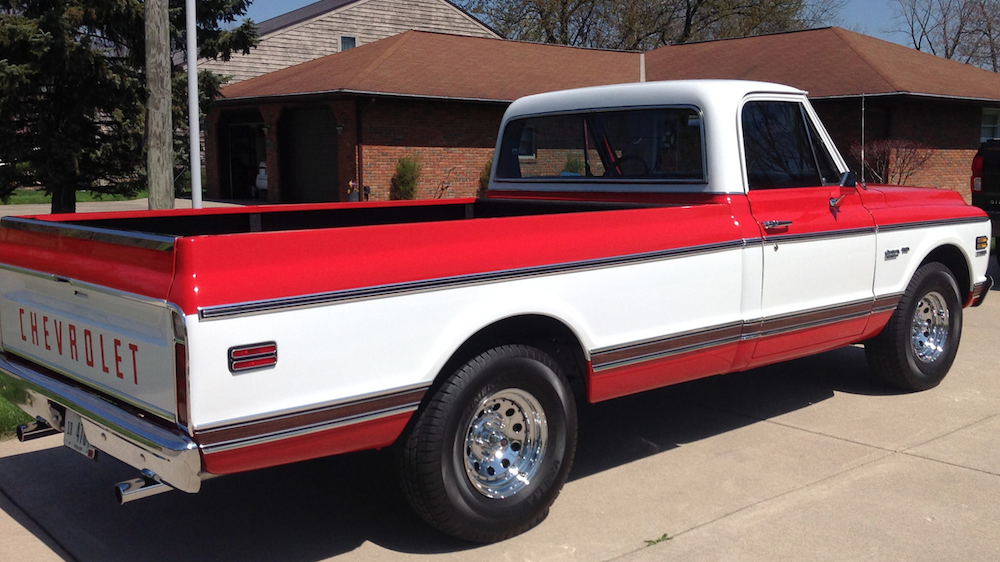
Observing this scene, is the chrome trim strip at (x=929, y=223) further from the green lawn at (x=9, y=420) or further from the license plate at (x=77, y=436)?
the green lawn at (x=9, y=420)

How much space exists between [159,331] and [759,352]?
329 centimetres

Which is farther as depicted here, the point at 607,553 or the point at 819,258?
the point at 819,258

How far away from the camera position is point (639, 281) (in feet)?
15.0

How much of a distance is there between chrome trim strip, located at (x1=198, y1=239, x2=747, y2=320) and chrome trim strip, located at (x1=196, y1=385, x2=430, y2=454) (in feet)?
1.28

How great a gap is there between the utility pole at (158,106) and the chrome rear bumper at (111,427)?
659cm

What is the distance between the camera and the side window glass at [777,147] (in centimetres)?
537

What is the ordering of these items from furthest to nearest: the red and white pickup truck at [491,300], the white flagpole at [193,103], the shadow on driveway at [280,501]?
the white flagpole at [193,103], the shadow on driveway at [280,501], the red and white pickup truck at [491,300]

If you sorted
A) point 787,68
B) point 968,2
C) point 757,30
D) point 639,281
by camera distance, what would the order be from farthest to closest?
point 968,2 → point 757,30 → point 787,68 → point 639,281

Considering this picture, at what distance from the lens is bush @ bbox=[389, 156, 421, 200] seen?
22.4 metres

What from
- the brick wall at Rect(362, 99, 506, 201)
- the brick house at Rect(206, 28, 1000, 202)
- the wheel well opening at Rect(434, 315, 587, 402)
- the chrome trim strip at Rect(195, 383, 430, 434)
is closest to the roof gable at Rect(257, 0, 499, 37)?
the brick house at Rect(206, 28, 1000, 202)

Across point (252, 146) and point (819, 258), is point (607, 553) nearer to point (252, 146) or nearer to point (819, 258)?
point (819, 258)

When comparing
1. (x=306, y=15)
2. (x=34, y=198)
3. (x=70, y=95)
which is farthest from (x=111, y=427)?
(x=306, y=15)

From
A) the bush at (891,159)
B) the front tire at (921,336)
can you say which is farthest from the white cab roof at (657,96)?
the bush at (891,159)

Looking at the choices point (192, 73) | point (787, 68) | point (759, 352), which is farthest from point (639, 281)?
point (787, 68)
